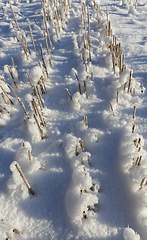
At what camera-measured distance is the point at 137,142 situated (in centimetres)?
142

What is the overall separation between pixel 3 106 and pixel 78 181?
53.0 inches

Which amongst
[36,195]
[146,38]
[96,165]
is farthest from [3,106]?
[146,38]

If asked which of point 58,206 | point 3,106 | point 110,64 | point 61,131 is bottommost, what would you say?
point 58,206

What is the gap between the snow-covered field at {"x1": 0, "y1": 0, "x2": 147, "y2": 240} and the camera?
1138 mm

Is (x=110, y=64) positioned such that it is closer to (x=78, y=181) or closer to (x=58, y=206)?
(x=78, y=181)

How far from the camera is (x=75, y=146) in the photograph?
149 centimetres

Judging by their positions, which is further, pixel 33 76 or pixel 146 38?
pixel 146 38

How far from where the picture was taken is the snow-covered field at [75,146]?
114 centimetres

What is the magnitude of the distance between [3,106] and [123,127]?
146 centimetres

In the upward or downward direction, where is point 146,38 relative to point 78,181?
upward

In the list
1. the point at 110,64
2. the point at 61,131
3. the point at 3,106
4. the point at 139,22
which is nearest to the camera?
the point at 61,131

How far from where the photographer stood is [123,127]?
167cm

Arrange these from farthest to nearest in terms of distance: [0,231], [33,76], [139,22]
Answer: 1. [139,22]
2. [33,76]
3. [0,231]

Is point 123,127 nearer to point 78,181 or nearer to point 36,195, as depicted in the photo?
point 78,181
